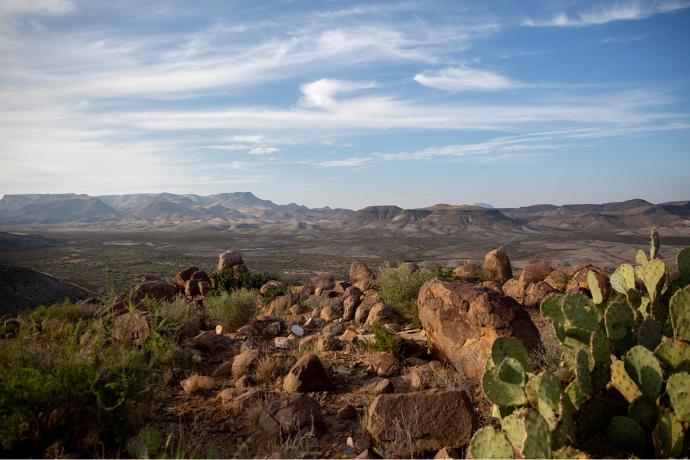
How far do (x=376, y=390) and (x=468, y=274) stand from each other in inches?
387

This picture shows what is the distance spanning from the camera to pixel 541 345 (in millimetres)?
6172

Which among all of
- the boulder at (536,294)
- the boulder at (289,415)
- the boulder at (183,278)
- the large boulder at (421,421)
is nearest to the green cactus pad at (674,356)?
the large boulder at (421,421)

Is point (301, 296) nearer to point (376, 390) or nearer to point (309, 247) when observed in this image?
point (376, 390)

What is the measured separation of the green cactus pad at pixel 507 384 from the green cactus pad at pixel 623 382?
63 cm

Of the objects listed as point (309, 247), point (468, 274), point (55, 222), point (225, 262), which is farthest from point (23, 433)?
point (55, 222)

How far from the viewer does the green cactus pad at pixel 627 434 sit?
297 cm

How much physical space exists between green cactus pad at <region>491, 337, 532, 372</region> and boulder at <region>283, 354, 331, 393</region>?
7.85 feet

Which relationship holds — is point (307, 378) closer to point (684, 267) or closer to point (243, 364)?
point (243, 364)

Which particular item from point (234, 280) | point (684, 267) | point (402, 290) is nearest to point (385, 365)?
point (684, 267)

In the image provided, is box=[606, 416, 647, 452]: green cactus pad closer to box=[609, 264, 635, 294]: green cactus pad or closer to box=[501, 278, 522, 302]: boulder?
box=[609, 264, 635, 294]: green cactus pad

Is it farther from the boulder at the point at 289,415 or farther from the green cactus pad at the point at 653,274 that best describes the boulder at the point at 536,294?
the boulder at the point at 289,415

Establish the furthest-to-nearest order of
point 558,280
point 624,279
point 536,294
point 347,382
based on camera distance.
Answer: point 558,280
point 536,294
point 347,382
point 624,279

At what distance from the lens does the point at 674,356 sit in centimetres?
318

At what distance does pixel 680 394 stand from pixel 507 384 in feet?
3.74
